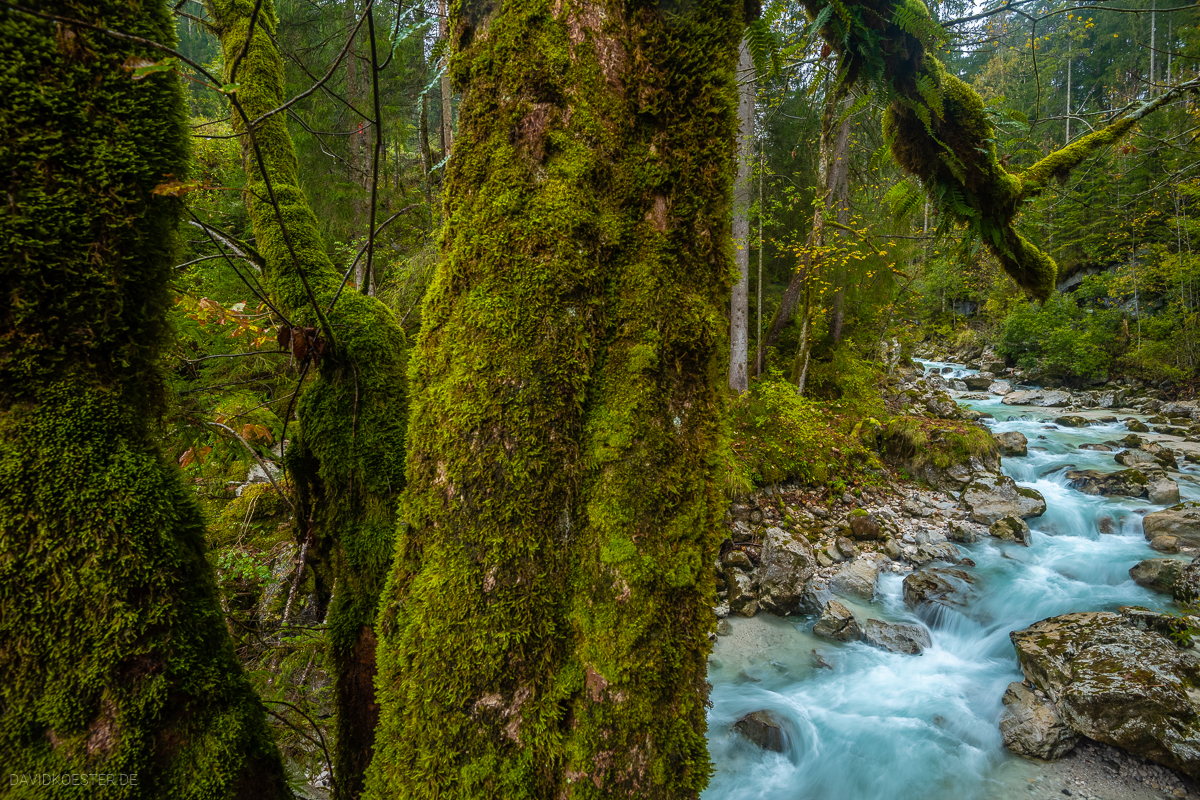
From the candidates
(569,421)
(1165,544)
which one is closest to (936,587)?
(1165,544)

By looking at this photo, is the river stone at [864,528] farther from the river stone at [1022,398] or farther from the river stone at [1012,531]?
the river stone at [1022,398]

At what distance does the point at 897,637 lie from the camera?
6.33 meters

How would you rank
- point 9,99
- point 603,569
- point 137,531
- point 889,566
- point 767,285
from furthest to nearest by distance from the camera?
point 767,285 → point 889,566 → point 603,569 → point 137,531 → point 9,99

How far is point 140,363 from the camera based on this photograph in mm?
1249

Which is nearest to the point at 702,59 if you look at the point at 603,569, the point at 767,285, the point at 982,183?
the point at 603,569

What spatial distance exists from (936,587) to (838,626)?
1.84 m

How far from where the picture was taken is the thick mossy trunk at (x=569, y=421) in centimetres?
125

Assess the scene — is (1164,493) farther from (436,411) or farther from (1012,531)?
(436,411)

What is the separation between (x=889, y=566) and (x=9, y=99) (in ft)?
30.8

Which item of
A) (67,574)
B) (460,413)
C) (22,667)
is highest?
(460,413)

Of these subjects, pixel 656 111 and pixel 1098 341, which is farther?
pixel 1098 341

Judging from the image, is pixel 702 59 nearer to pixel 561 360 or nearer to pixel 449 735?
pixel 561 360

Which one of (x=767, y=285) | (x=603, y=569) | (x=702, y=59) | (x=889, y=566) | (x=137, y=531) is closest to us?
(x=137, y=531)

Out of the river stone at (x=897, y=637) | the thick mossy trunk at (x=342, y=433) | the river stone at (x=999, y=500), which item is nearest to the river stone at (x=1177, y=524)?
the river stone at (x=999, y=500)
